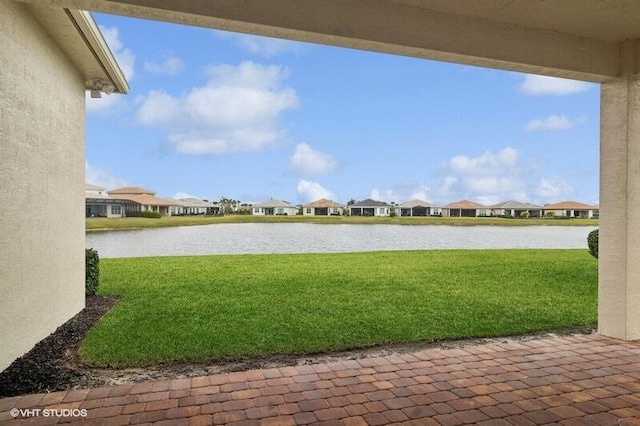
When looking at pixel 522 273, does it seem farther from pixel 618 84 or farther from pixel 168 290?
pixel 168 290

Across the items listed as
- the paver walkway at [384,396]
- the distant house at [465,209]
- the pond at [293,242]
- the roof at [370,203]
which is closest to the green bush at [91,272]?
the paver walkway at [384,396]

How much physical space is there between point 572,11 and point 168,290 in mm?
6730

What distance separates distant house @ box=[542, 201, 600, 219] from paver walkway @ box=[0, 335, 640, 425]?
2425 inches

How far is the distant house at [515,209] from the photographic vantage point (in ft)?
197

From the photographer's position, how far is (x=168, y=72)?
2328 centimetres

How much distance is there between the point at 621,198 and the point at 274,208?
194 ft

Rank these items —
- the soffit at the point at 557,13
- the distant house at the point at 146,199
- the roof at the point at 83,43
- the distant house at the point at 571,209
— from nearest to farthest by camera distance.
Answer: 1. the soffit at the point at 557,13
2. the roof at the point at 83,43
3. the distant house at the point at 146,199
4. the distant house at the point at 571,209

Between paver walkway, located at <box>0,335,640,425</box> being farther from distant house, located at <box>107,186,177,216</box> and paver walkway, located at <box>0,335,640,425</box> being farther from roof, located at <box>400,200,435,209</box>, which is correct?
roof, located at <box>400,200,435,209</box>

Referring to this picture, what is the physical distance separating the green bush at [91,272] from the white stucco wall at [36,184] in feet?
2.45

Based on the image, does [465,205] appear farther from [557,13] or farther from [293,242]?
[557,13]

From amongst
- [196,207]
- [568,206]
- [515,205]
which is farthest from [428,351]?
[568,206]

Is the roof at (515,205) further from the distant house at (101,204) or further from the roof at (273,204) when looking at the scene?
the distant house at (101,204)

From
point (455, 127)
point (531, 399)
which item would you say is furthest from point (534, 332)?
point (455, 127)

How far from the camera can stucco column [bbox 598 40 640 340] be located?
14.1 feet
